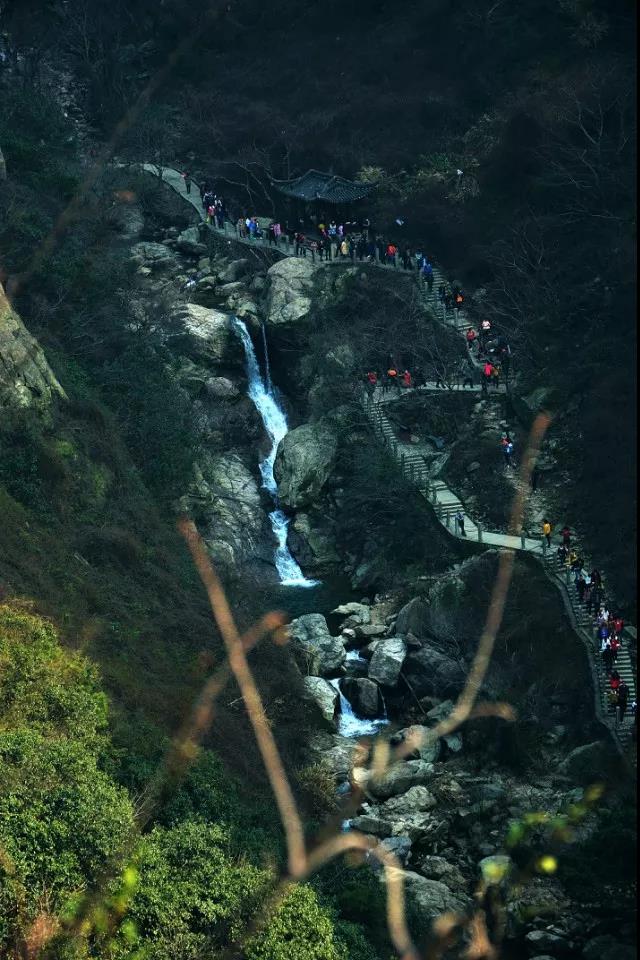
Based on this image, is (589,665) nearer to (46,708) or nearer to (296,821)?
(296,821)

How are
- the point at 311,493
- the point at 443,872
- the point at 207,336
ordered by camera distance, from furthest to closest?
the point at 207,336, the point at 311,493, the point at 443,872

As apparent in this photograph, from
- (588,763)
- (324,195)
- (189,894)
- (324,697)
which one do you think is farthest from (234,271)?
(189,894)

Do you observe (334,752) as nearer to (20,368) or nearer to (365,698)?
(365,698)

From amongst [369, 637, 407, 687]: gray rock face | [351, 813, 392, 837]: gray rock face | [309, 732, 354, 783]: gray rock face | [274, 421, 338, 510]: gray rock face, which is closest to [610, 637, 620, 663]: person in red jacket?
[369, 637, 407, 687]: gray rock face

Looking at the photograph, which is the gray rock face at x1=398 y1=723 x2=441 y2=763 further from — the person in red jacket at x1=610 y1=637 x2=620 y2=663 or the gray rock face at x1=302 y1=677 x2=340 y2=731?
the person in red jacket at x1=610 y1=637 x2=620 y2=663

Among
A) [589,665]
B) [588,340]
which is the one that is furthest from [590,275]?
[589,665]

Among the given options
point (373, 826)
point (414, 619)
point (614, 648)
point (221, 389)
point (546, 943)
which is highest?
point (221, 389)

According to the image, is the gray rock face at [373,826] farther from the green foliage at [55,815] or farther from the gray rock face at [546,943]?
the green foliage at [55,815]
